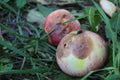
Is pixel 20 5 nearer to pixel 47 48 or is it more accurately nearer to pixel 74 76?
pixel 47 48

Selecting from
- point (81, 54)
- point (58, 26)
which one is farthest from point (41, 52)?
point (81, 54)

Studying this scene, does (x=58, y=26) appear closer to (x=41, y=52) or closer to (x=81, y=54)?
(x=41, y=52)

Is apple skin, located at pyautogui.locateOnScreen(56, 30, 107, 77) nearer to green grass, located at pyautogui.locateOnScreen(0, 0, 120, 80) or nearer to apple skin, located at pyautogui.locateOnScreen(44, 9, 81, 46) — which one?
green grass, located at pyautogui.locateOnScreen(0, 0, 120, 80)

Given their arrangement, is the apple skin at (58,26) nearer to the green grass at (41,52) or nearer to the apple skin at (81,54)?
the green grass at (41,52)

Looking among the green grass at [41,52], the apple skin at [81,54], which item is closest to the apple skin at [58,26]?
the green grass at [41,52]

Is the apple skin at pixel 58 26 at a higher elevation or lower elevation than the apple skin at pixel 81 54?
higher

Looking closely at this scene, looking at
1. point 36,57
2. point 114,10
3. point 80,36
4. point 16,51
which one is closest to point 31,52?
point 36,57
